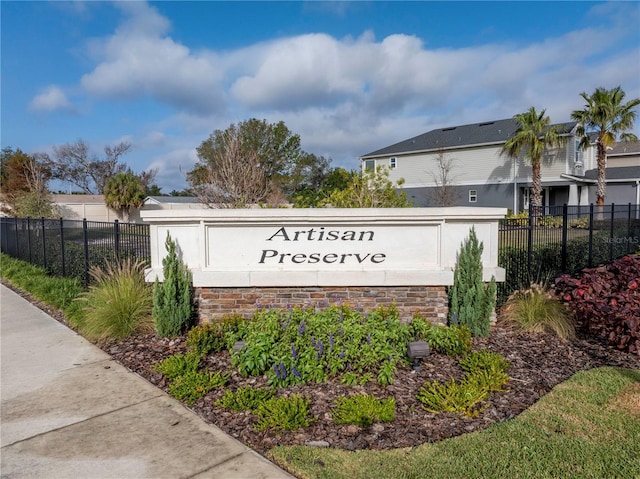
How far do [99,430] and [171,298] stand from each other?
229 centimetres

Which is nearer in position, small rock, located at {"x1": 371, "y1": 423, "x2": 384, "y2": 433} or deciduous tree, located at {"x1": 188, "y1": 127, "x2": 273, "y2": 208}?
small rock, located at {"x1": 371, "y1": 423, "x2": 384, "y2": 433}

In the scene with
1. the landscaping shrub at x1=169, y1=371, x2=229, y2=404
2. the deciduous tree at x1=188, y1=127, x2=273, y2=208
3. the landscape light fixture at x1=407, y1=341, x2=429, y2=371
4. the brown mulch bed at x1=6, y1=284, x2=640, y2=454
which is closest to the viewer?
the brown mulch bed at x1=6, y1=284, x2=640, y2=454

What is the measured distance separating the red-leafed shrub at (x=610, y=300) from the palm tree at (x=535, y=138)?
73.6 ft

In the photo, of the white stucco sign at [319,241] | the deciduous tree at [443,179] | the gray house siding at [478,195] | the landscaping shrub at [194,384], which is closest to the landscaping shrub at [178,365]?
the landscaping shrub at [194,384]

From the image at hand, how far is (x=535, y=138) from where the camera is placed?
27.2 meters

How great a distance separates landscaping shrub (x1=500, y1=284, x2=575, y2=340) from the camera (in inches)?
242

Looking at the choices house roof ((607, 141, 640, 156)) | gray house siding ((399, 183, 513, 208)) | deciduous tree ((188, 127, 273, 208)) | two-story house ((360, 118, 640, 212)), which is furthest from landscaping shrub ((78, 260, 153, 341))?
house roof ((607, 141, 640, 156))

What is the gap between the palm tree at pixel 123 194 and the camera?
3434 cm

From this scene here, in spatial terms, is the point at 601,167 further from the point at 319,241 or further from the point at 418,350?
the point at 418,350

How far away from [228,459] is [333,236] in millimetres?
3452

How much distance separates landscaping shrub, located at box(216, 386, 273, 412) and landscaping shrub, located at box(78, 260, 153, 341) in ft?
8.46

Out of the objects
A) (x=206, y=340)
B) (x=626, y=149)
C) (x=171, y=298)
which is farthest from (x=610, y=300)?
(x=626, y=149)

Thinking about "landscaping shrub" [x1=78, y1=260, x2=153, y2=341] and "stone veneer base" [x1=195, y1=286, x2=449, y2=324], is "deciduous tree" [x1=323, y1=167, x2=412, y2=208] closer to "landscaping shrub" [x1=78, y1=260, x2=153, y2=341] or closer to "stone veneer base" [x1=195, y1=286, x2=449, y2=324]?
"stone veneer base" [x1=195, y1=286, x2=449, y2=324]

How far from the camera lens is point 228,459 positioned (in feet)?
10.8
